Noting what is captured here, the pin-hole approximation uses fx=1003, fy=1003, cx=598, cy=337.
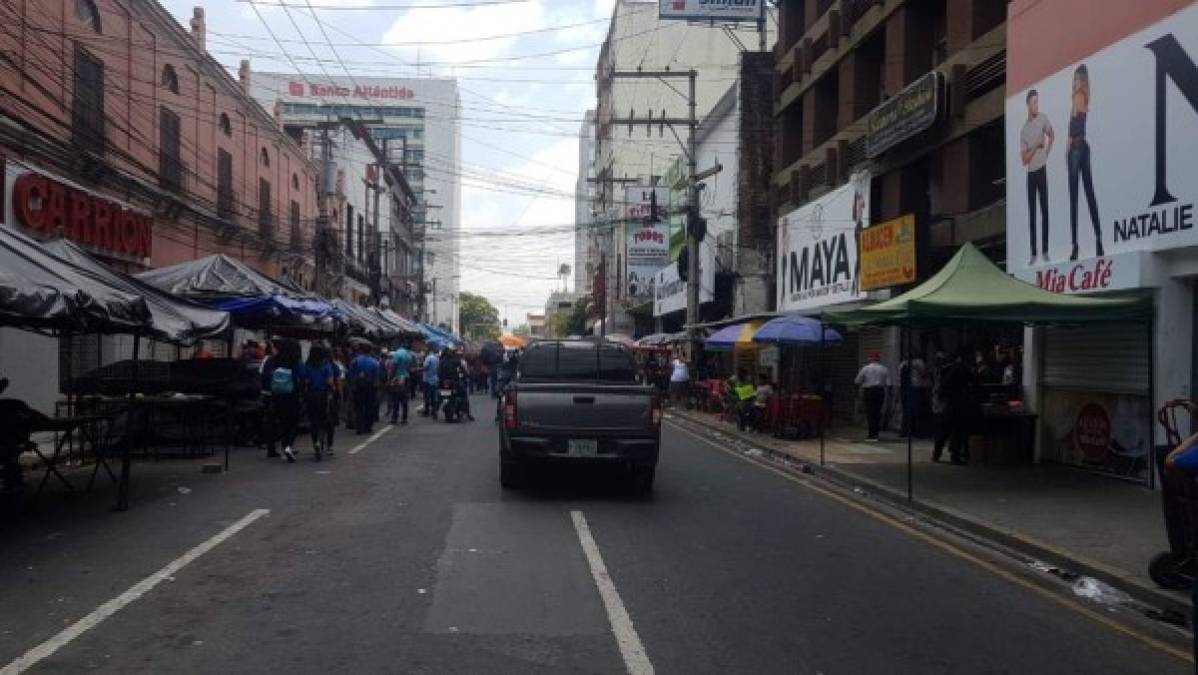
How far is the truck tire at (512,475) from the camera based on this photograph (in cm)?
1187

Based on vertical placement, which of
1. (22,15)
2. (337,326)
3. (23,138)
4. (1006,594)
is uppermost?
(22,15)

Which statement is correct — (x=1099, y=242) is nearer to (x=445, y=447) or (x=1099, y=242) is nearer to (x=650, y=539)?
(x=650, y=539)

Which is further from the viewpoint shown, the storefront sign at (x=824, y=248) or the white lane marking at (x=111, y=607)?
the storefront sign at (x=824, y=248)

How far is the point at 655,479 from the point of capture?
44.1ft

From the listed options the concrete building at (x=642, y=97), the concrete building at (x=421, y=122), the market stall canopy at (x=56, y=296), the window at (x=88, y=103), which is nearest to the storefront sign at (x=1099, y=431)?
the market stall canopy at (x=56, y=296)

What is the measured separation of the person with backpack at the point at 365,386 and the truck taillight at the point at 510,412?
26.6ft

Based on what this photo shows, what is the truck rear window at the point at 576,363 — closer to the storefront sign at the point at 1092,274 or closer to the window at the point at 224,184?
the storefront sign at the point at 1092,274

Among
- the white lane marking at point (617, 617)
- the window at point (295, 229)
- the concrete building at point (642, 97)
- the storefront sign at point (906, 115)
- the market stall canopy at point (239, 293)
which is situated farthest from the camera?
the concrete building at point (642, 97)

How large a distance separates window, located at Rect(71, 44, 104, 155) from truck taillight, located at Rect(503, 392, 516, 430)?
11603 millimetres

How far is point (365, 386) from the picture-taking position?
63.2 feet

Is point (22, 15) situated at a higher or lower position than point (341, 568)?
higher

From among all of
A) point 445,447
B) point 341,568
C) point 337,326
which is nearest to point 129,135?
point 337,326

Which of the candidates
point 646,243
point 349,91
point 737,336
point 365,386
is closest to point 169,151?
point 365,386

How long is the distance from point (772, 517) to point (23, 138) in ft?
45.3
